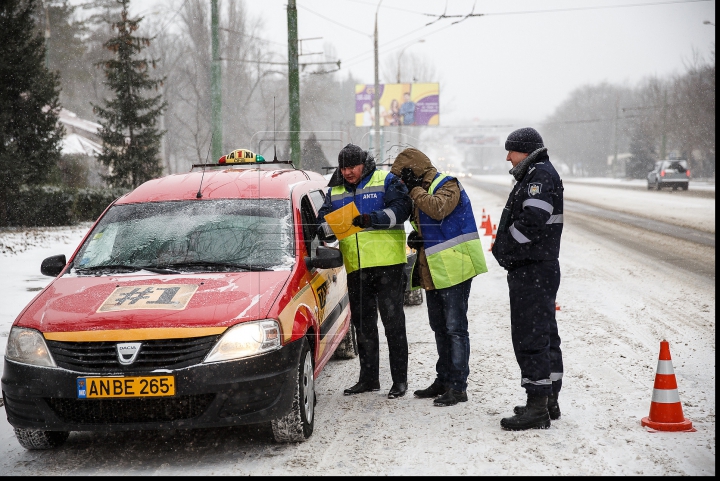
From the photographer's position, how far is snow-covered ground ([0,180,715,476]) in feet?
13.9

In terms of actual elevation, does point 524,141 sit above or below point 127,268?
above

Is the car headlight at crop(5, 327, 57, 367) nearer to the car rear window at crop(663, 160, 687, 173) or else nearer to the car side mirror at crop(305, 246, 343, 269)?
the car side mirror at crop(305, 246, 343, 269)

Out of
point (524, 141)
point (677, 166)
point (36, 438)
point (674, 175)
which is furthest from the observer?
point (674, 175)

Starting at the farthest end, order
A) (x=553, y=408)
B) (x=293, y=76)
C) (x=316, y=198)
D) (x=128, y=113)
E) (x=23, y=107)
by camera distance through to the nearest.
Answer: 1. (x=128, y=113)
2. (x=23, y=107)
3. (x=293, y=76)
4. (x=316, y=198)
5. (x=553, y=408)

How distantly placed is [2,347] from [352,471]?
463 cm

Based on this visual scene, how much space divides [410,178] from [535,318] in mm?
1519

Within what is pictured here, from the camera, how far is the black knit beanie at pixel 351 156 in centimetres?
553

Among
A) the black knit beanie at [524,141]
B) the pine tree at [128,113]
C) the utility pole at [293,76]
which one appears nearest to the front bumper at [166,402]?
the black knit beanie at [524,141]

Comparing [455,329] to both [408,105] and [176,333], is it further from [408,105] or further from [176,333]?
[408,105]

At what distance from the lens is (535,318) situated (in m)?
4.82

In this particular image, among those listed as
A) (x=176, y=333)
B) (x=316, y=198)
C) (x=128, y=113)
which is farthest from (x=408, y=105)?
(x=176, y=333)

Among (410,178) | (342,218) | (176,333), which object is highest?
(410,178)

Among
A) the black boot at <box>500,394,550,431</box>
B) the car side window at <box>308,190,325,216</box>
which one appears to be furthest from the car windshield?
the black boot at <box>500,394,550,431</box>

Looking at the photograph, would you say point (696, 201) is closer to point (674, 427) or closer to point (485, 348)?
point (485, 348)
